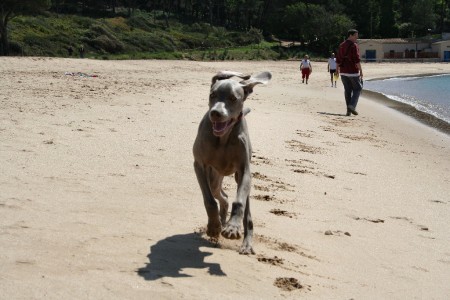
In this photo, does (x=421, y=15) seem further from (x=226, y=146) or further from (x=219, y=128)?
(x=219, y=128)

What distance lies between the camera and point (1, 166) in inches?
278

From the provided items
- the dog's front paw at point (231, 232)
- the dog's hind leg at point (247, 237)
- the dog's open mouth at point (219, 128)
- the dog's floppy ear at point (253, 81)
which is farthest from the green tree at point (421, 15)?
the dog's front paw at point (231, 232)

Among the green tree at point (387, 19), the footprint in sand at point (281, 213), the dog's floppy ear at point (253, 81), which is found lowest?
the footprint in sand at point (281, 213)

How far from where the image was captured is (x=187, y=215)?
6148mm

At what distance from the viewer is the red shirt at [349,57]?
17406 millimetres

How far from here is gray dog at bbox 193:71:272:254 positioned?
4870mm

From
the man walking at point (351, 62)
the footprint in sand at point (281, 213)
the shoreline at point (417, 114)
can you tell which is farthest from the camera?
the shoreline at point (417, 114)

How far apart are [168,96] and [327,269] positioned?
13108mm

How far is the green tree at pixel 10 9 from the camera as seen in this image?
49719 mm

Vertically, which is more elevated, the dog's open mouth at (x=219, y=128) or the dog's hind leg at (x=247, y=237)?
the dog's open mouth at (x=219, y=128)

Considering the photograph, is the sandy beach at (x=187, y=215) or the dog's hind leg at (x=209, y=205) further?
the dog's hind leg at (x=209, y=205)

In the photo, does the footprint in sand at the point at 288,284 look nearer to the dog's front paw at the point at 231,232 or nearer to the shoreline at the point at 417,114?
the dog's front paw at the point at 231,232

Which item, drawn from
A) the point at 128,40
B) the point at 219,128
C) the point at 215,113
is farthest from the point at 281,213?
the point at 128,40

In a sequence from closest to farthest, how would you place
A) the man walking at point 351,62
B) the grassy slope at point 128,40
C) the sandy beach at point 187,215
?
the sandy beach at point 187,215 → the man walking at point 351,62 → the grassy slope at point 128,40
